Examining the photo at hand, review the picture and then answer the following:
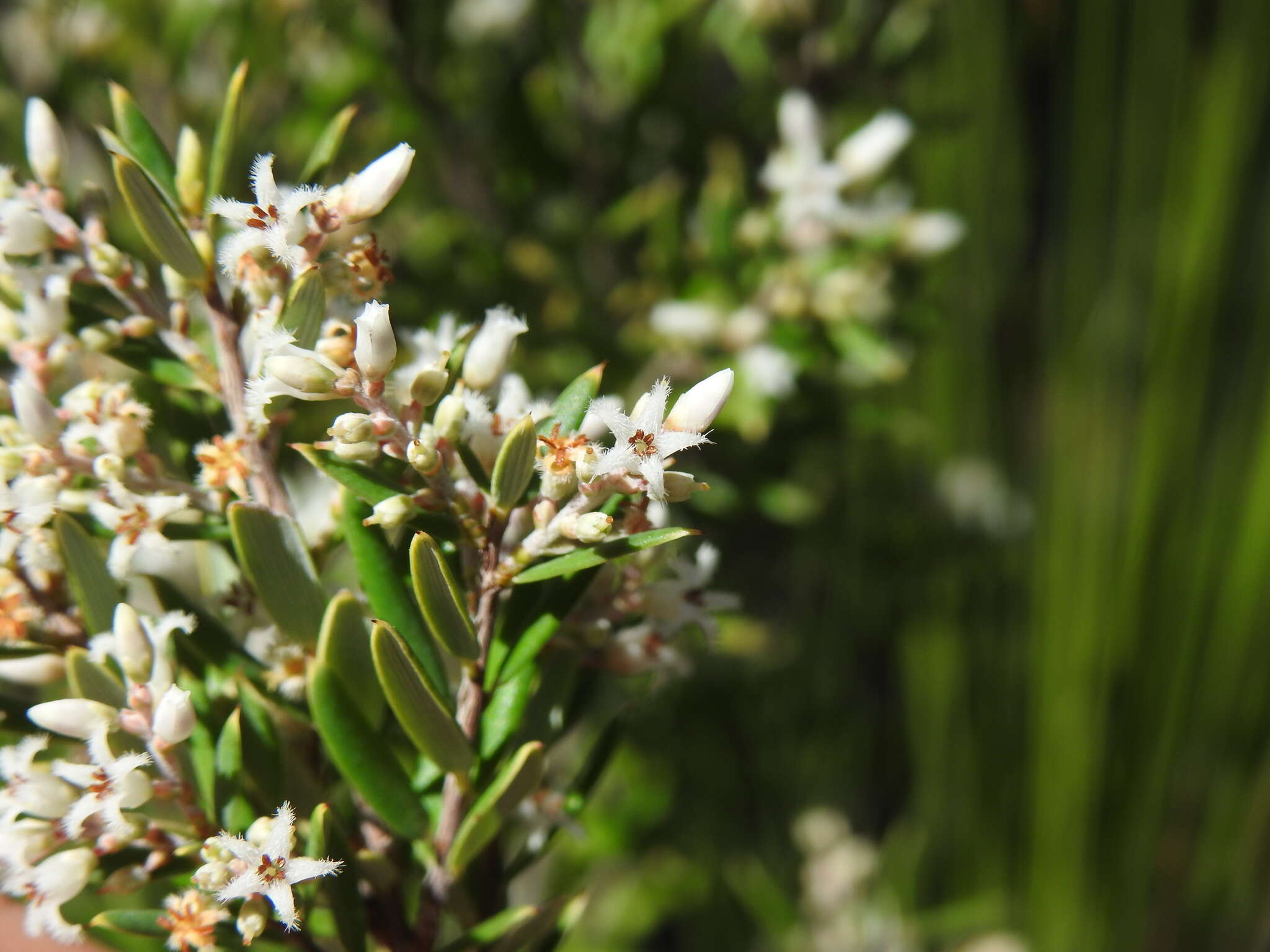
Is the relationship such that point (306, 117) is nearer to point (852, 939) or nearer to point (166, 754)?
point (166, 754)

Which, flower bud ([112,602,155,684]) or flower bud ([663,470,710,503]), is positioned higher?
flower bud ([112,602,155,684])

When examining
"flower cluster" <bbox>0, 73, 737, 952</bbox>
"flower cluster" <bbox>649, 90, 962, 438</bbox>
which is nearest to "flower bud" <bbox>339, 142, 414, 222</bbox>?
"flower cluster" <bbox>0, 73, 737, 952</bbox>

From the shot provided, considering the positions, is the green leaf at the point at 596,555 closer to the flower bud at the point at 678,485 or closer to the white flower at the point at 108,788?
the flower bud at the point at 678,485

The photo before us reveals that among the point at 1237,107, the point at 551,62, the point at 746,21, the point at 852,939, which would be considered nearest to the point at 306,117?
the point at 551,62

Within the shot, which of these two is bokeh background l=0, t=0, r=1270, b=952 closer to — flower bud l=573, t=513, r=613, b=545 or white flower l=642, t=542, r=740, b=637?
white flower l=642, t=542, r=740, b=637

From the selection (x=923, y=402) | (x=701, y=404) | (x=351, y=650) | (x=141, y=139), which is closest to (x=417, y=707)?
(x=351, y=650)

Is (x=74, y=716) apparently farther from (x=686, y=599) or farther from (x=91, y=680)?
(x=686, y=599)

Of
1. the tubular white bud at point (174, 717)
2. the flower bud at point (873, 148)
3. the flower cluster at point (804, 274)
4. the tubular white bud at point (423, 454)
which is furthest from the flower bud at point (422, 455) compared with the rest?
the flower bud at point (873, 148)
